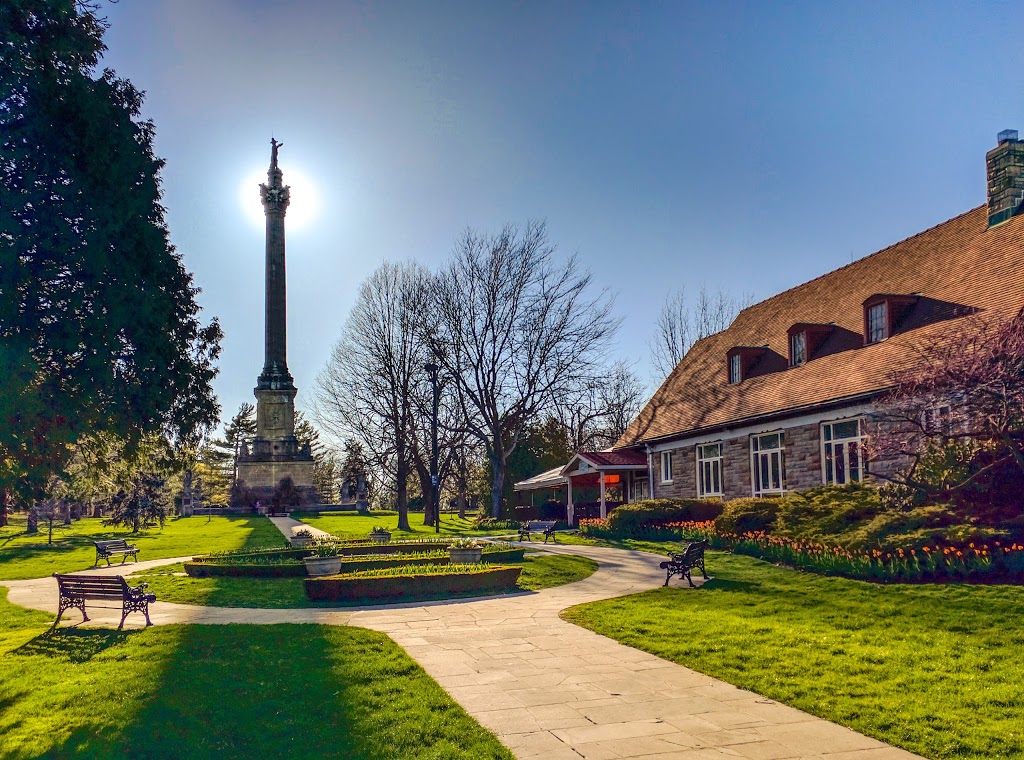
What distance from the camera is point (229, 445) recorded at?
90.4 m

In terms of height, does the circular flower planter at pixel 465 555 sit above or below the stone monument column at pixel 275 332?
below

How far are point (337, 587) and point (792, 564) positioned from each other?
29.3ft

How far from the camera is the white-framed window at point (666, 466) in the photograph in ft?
98.4

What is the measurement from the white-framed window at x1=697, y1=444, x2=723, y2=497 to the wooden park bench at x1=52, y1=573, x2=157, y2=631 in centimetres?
1863

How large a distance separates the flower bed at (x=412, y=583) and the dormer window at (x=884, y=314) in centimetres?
1204

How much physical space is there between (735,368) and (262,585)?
17.7 meters

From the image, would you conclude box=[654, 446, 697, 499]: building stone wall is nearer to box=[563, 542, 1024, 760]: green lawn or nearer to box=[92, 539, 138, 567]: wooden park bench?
box=[563, 542, 1024, 760]: green lawn

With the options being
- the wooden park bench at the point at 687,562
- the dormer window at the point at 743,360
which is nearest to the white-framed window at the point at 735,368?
the dormer window at the point at 743,360

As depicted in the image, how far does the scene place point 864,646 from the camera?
30.9 ft

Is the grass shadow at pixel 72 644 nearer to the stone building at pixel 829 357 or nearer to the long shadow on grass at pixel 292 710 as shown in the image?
the long shadow on grass at pixel 292 710

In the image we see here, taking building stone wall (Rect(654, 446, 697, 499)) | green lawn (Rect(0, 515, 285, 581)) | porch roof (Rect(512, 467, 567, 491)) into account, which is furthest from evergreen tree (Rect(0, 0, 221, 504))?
porch roof (Rect(512, 467, 567, 491))

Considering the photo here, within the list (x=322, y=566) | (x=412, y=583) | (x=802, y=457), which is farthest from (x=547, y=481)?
(x=412, y=583)

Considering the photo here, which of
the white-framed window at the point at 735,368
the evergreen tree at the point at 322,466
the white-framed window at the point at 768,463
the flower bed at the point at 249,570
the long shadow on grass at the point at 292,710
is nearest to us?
the long shadow on grass at the point at 292,710

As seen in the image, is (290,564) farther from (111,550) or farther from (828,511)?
(828,511)
